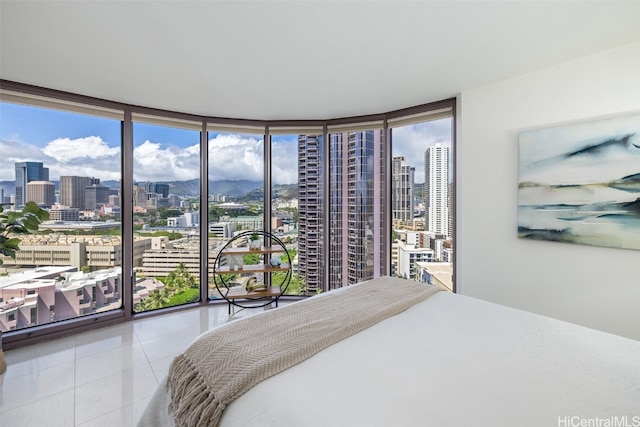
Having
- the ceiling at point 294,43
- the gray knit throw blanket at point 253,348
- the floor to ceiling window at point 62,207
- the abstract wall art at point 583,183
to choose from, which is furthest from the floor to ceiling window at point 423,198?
the floor to ceiling window at point 62,207

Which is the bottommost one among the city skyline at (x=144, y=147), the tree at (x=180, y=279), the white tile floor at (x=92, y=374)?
the white tile floor at (x=92, y=374)

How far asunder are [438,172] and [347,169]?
1.16 meters

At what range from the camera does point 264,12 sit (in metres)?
1.62

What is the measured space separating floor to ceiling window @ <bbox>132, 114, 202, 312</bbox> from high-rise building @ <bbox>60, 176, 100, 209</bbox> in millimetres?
457

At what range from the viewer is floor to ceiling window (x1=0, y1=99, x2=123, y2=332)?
8.67 feet

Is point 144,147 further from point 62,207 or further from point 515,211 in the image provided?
point 515,211

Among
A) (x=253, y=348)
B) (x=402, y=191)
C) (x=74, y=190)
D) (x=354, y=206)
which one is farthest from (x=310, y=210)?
(x=253, y=348)

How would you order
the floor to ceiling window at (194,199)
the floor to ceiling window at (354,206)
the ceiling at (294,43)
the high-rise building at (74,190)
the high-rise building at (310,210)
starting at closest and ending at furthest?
the ceiling at (294,43) → the floor to ceiling window at (194,199) → the high-rise building at (74,190) → the floor to ceiling window at (354,206) → the high-rise building at (310,210)

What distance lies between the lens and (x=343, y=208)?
3787 mm

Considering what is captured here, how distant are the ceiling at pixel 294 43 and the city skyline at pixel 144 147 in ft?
1.35

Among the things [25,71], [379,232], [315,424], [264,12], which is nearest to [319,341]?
[315,424]

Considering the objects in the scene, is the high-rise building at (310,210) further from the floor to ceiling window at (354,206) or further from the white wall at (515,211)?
the white wall at (515,211)

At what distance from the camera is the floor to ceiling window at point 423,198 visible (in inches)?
121

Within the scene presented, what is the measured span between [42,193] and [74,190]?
0.24 metres
